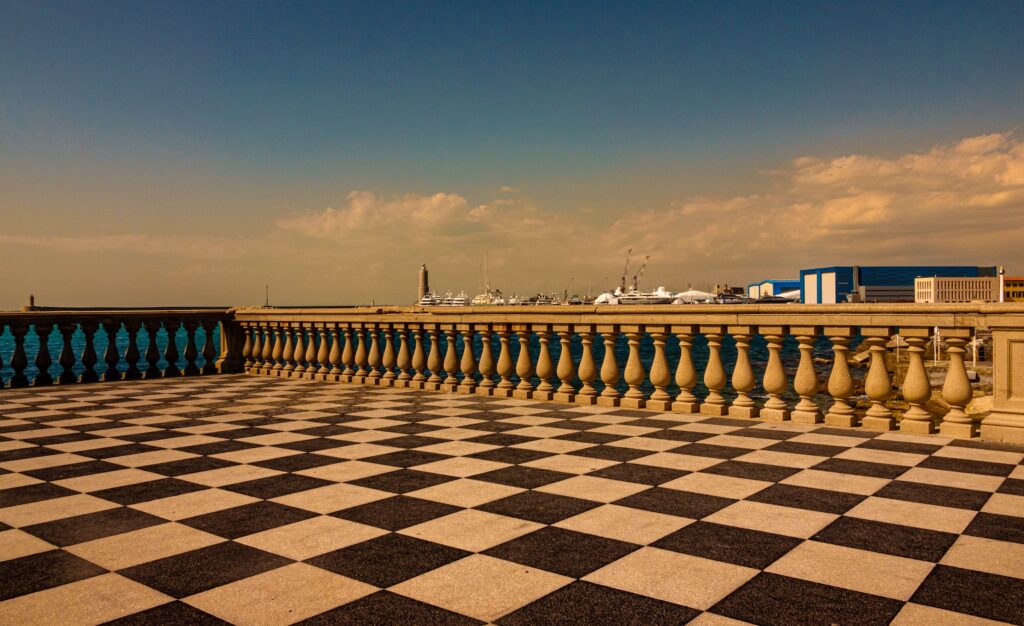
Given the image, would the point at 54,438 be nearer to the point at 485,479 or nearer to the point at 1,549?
the point at 1,549

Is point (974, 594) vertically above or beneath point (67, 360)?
beneath

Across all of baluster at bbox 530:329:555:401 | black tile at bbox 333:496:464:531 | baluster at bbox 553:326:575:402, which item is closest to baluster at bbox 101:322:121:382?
baluster at bbox 530:329:555:401

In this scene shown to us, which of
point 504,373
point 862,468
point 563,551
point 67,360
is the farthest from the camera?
point 67,360

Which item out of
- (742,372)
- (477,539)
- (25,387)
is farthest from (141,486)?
(25,387)

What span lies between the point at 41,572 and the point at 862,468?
4.71 m

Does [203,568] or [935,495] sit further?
[935,495]

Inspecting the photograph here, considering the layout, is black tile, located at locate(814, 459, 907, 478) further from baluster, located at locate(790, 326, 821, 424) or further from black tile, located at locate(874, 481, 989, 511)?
baluster, located at locate(790, 326, 821, 424)

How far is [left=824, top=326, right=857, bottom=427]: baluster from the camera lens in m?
6.42

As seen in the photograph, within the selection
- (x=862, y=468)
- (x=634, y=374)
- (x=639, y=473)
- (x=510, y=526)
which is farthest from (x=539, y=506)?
(x=634, y=374)

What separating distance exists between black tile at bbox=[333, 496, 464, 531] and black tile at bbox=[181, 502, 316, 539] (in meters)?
0.25

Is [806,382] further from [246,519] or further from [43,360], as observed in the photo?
[43,360]

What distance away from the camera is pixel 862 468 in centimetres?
471

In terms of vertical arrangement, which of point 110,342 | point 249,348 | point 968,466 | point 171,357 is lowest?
point 968,466

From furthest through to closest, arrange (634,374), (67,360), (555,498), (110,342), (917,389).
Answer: (67,360)
(110,342)
(634,374)
(917,389)
(555,498)
